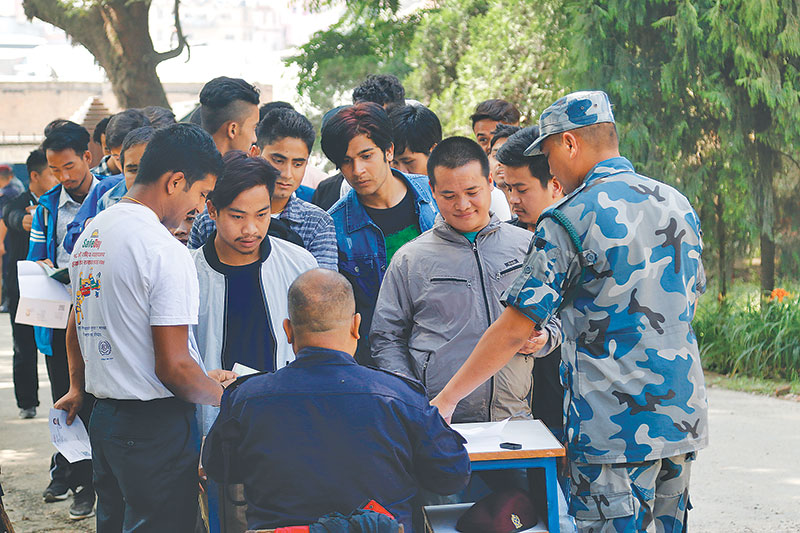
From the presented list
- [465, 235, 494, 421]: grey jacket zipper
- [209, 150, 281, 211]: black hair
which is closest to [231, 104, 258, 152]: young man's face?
[209, 150, 281, 211]: black hair

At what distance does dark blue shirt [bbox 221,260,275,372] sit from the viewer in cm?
330

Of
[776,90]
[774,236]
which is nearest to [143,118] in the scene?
[776,90]

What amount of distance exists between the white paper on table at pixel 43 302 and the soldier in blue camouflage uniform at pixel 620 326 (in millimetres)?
2590

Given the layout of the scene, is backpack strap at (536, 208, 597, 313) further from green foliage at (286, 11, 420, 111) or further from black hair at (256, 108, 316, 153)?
green foliage at (286, 11, 420, 111)

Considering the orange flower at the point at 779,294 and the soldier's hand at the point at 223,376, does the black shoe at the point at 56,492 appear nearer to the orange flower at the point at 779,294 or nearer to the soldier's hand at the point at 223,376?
the soldier's hand at the point at 223,376

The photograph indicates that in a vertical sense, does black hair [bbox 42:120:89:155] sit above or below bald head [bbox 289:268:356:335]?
above

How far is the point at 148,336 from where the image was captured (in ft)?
9.36

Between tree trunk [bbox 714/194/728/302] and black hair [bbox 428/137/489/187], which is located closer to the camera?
black hair [bbox 428/137/489/187]

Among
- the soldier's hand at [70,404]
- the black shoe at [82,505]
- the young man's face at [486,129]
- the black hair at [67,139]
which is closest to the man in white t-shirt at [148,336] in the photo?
the soldier's hand at [70,404]

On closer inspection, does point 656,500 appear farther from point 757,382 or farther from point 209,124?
point 757,382

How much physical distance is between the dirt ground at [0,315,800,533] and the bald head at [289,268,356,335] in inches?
107

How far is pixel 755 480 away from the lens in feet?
17.2

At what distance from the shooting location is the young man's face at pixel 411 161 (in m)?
4.76

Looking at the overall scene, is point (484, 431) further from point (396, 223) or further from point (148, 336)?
point (396, 223)
